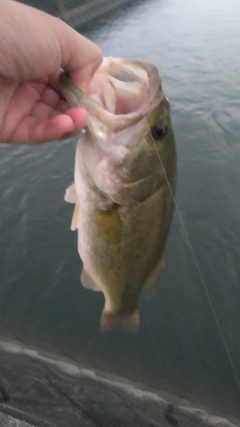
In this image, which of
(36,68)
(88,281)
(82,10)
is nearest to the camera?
(36,68)

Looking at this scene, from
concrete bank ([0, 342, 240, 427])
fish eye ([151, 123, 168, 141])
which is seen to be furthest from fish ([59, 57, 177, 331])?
concrete bank ([0, 342, 240, 427])

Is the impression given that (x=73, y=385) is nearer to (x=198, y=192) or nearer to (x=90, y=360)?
(x=90, y=360)

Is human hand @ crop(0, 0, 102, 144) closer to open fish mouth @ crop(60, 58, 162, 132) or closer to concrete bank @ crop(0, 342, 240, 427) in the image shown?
open fish mouth @ crop(60, 58, 162, 132)

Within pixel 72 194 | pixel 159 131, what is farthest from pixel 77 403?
pixel 159 131

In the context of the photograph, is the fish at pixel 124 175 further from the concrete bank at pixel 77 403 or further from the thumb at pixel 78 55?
the concrete bank at pixel 77 403

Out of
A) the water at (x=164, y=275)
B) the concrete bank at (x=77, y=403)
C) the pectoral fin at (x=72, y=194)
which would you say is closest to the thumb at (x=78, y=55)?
the pectoral fin at (x=72, y=194)

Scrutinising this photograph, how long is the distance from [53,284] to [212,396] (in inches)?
106

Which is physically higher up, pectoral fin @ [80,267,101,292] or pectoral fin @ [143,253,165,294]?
pectoral fin @ [143,253,165,294]

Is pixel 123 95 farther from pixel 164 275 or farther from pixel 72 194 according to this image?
pixel 164 275

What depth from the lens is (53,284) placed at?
5.99 meters

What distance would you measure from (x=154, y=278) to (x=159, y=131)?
30.9 inches

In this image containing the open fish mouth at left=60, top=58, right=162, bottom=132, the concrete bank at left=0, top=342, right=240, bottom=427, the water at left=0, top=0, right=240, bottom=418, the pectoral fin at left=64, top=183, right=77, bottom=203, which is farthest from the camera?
the water at left=0, top=0, right=240, bottom=418

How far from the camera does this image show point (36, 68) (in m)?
1.77

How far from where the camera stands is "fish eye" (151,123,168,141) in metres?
1.69
